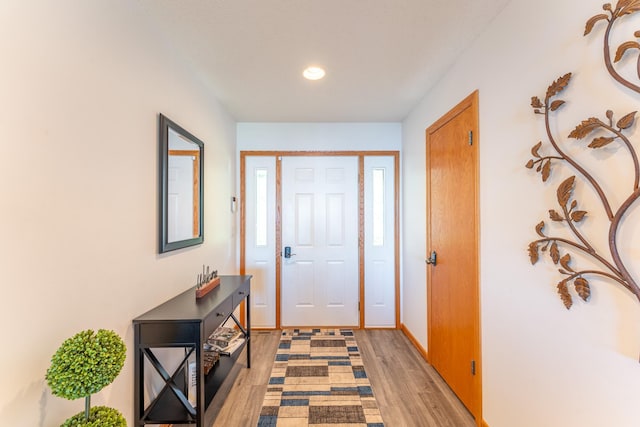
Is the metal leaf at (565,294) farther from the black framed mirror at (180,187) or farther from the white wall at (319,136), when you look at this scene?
the white wall at (319,136)

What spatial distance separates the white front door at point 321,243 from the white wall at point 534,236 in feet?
5.50

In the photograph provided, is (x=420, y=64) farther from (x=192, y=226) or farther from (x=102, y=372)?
(x=102, y=372)

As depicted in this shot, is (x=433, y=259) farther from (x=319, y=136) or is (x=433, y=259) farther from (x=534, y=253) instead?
(x=319, y=136)

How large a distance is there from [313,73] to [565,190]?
1.78 metres

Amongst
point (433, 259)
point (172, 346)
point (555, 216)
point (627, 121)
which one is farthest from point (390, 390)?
point (627, 121)

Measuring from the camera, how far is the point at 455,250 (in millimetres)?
2178

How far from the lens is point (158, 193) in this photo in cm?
177

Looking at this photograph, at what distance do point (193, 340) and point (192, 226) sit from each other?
0.97m

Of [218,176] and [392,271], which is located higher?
[218,176]

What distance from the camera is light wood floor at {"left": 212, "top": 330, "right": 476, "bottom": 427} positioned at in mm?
1958

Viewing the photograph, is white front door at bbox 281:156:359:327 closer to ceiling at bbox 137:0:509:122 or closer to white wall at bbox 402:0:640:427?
ceiling at bbox 137:0:509:122

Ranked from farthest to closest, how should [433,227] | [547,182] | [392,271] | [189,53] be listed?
[392,271], [433,227], [189,53], [547,182]

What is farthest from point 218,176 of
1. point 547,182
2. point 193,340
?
point 547,182

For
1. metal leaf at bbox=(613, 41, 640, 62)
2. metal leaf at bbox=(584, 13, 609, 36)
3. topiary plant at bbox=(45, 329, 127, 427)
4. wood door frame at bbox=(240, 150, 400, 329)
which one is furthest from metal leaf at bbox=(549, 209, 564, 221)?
wood door frame at bbox=(240, 150, 400, 329)
